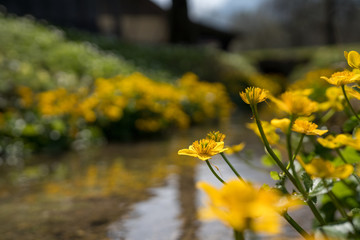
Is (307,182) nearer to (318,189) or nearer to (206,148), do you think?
(318,189)

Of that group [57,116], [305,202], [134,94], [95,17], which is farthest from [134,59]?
[305,202]

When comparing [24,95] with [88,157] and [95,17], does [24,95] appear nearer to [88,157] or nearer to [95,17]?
[88,157]

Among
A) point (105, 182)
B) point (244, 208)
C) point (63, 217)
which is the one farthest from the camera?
point (105, 182)

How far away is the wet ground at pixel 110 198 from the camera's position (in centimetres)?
175

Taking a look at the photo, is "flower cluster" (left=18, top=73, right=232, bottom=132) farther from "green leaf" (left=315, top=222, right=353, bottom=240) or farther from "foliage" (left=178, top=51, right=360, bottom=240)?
"green leaf" (left=315, top=222, right=353, bottom=240)

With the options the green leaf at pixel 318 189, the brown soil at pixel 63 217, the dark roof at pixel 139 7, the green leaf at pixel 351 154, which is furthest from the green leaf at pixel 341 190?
the dark roof at pixel 139 7

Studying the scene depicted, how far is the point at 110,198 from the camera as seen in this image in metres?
2.33

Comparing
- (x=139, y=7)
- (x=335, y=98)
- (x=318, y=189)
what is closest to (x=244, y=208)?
(x=318, y=189)

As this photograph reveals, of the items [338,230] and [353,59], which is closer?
[338,230]

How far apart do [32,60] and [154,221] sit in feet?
19.2

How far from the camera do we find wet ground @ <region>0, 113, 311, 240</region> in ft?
5.74

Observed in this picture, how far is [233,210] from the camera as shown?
0.38 metres

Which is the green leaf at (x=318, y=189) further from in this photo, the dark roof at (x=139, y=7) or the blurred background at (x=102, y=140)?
the dark roof at (x=139, y=7)

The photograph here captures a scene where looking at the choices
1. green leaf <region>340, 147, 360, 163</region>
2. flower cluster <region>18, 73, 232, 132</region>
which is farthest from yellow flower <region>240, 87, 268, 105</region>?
flower cluster <region>18, 73, 232, 132</region>
